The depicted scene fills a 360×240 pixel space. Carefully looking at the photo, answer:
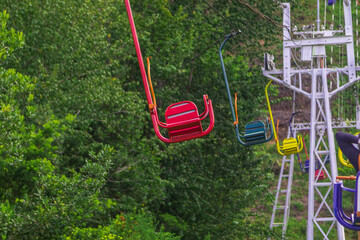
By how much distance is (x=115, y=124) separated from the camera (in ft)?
55.5

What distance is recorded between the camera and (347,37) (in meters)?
14.2

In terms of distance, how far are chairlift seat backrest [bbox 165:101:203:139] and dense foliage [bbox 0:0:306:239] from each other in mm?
3035

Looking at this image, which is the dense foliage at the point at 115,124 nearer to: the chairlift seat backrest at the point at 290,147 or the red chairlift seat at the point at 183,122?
the chairlift seat backrest at the point at 290,147

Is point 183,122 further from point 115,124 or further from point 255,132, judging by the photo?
point 115,124

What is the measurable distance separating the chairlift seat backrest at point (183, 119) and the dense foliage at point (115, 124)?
304 cm

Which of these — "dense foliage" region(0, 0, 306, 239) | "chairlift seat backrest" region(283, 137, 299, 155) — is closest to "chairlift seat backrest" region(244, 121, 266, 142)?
"dense foliage" region(0, 0, 306, 239)

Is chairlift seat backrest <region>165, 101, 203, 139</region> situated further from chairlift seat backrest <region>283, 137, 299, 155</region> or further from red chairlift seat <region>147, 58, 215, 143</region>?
chairlift seat backrest <region>283, 137, 299, 155</region>

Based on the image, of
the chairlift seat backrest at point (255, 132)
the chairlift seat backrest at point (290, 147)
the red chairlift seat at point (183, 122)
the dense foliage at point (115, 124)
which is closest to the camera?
the red chairlift seat at point (183, 122)

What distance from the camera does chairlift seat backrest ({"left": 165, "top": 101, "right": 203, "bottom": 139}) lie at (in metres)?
7.43

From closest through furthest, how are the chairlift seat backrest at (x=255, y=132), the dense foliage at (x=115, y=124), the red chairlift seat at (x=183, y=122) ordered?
1. the red chairlift seat at (x=183, y=122)
2. the dense foliage at (x=115, y=124)
3. the chairlift seat backrest at (x=255, y=132)

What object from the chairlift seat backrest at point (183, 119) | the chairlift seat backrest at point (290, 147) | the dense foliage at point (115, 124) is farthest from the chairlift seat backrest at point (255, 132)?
the chairlift seat backrest at point (183, 119)

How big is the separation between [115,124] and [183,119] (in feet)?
31.4

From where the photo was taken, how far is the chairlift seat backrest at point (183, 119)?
743 cm

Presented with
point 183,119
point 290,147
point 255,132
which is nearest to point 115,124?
point 290,147
